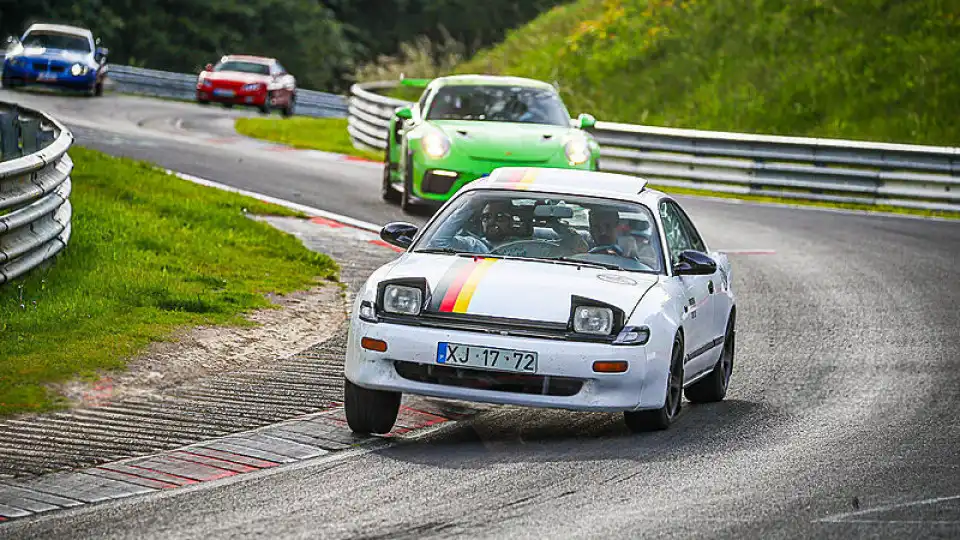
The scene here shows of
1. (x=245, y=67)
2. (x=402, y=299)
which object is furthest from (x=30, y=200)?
(x=245, y=67)

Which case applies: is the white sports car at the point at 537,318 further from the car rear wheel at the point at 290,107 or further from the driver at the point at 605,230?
the car rear wheel at the point at 290,107

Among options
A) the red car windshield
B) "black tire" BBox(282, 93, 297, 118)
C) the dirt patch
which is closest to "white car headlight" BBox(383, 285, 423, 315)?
the dirt patch

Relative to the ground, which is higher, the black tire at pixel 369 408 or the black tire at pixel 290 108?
the black tire at pixel 369 408

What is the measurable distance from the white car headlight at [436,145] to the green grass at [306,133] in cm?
943

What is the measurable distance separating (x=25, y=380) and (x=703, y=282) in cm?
391

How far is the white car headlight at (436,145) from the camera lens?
17953 millimetres

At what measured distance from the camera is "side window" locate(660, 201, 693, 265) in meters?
9.79

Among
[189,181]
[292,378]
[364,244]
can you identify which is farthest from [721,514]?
[189,181]

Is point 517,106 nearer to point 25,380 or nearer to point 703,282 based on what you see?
point 703,282

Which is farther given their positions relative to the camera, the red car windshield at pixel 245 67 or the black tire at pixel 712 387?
the red car windshield at pixel 245 67

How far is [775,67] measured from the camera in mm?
34094

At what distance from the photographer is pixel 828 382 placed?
10.7 m

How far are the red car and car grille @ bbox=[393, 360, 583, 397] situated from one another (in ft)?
106

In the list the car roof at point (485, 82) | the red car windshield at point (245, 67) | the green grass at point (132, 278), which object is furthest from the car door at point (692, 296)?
the red car windshield at point (245, 67)
